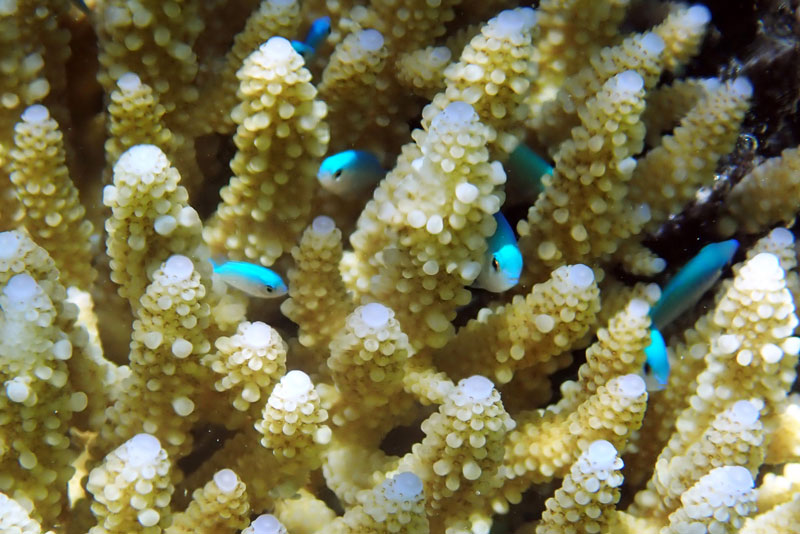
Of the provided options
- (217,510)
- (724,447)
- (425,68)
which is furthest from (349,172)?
(724,447)

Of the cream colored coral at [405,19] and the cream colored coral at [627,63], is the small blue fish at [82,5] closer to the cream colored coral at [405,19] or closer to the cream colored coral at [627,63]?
the cream colored coral at [405,19]

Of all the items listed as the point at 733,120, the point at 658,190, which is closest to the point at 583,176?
the point at 658,190

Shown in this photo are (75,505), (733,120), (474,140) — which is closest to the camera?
(474,140)

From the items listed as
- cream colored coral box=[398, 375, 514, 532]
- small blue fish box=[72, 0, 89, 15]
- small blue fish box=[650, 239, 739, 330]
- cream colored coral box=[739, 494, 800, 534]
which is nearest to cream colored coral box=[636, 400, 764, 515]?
cream colored coral box=[739, 494, 800, 534]

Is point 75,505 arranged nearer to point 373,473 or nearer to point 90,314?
point 90,314

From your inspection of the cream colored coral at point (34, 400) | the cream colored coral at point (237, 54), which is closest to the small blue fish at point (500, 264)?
the cream colored coral at point (237, 54)

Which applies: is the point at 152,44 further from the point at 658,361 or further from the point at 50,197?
the point at 658,361
